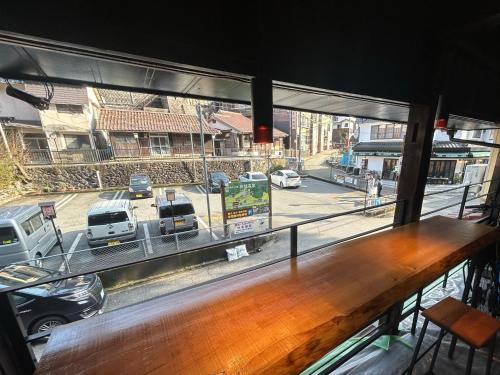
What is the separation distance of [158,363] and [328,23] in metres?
2.05

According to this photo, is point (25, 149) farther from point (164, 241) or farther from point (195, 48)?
point (195, 48)

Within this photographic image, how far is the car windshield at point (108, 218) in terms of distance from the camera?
4441 mm

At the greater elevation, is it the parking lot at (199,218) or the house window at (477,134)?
the house window at (477,134)

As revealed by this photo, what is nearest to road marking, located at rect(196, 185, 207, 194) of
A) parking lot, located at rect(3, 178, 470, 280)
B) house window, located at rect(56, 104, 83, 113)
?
parking lot, located at rect(3, 178, 470, 280)

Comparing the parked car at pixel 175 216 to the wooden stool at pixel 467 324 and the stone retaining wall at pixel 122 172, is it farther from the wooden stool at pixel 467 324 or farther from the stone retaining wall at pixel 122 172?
the stone retaining wall at pixel 122 172

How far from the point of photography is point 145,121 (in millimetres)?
9133

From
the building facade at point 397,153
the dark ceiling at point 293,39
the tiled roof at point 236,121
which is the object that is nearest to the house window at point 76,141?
the tiled roof at point 236,121

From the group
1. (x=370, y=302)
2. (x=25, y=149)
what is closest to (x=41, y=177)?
(x=25, y=149)

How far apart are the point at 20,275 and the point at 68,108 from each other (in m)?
8.76

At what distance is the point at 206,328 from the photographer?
2.69 feet

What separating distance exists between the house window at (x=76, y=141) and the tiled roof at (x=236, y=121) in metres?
6.39

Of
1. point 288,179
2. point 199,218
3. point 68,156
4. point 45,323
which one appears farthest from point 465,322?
point 68,156

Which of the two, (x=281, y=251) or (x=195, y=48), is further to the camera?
(x=281, y=251)

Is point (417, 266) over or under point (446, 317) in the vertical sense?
over
